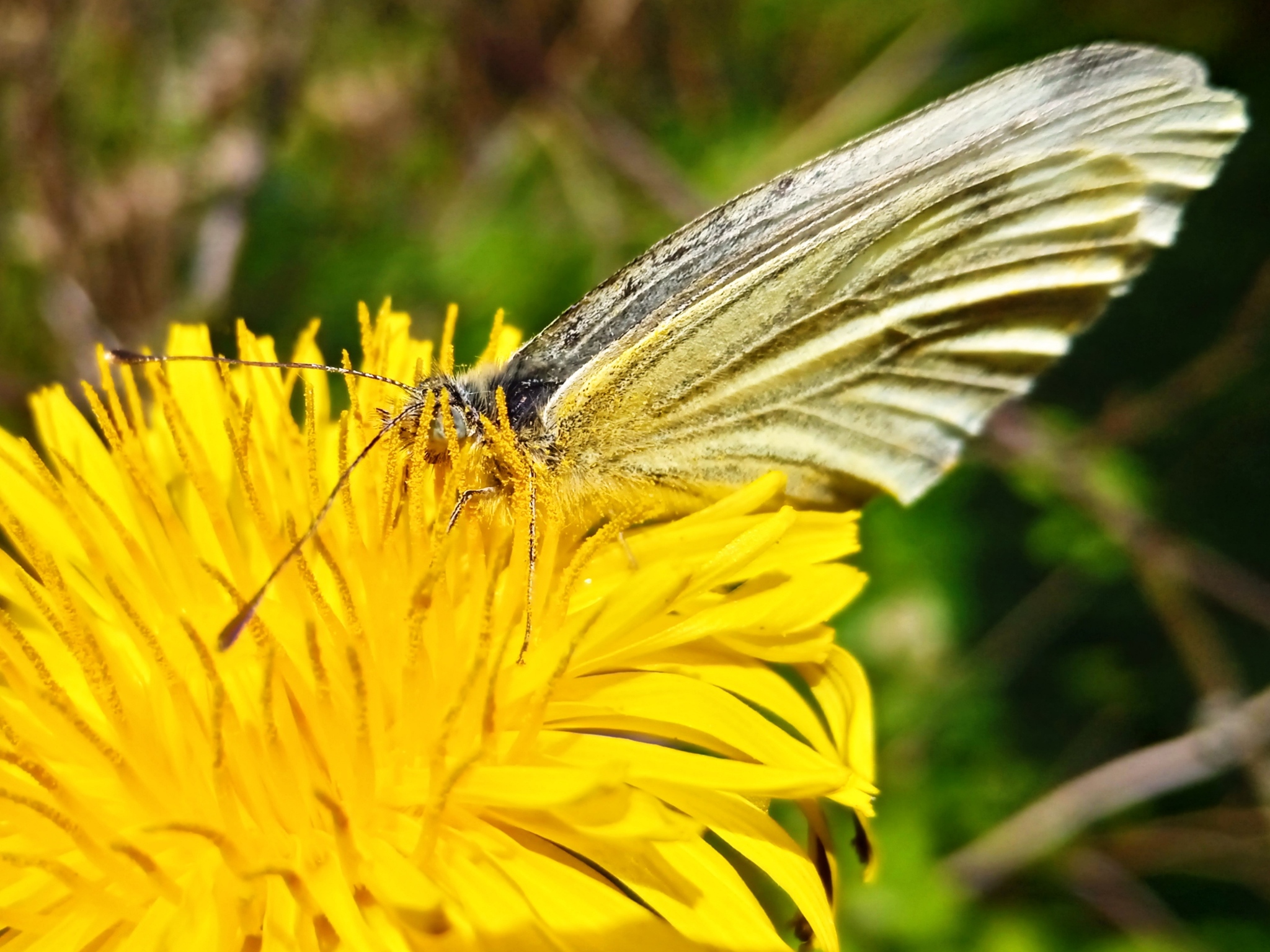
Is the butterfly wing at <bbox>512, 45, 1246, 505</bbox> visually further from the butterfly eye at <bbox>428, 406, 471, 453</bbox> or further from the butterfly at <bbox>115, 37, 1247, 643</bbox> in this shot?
the butterfly eye at <bbox>428, 406, 471, 453</bbox>

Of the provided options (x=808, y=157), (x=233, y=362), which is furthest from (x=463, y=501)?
(x=808, y=157)

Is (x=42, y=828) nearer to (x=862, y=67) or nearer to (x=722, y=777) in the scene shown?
(x=722, y=777)

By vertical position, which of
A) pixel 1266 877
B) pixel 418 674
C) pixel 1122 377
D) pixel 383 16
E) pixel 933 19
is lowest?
pixel 1266 877

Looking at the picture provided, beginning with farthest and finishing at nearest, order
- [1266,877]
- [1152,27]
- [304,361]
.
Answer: [1152,27] → [1266,877] → [304,361]

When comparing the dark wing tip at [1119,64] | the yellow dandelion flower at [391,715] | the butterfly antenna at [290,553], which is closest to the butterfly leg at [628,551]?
the yellow dandelion flower at [391,715]

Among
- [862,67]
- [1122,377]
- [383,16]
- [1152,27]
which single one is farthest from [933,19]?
[383,16]

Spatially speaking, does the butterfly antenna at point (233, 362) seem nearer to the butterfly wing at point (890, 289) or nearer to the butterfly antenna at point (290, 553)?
the butterfly antenna at point (290, 553)

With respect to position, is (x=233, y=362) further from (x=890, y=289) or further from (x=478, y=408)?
(x=890, y=289)

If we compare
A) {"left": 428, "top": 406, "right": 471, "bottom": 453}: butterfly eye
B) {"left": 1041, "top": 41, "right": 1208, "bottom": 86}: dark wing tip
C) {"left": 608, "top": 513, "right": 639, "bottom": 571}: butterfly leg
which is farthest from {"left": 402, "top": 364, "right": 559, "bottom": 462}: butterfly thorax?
{"left": 1041, "top": 41, "right": 1208, "bottom": 86}: dark wing tip
